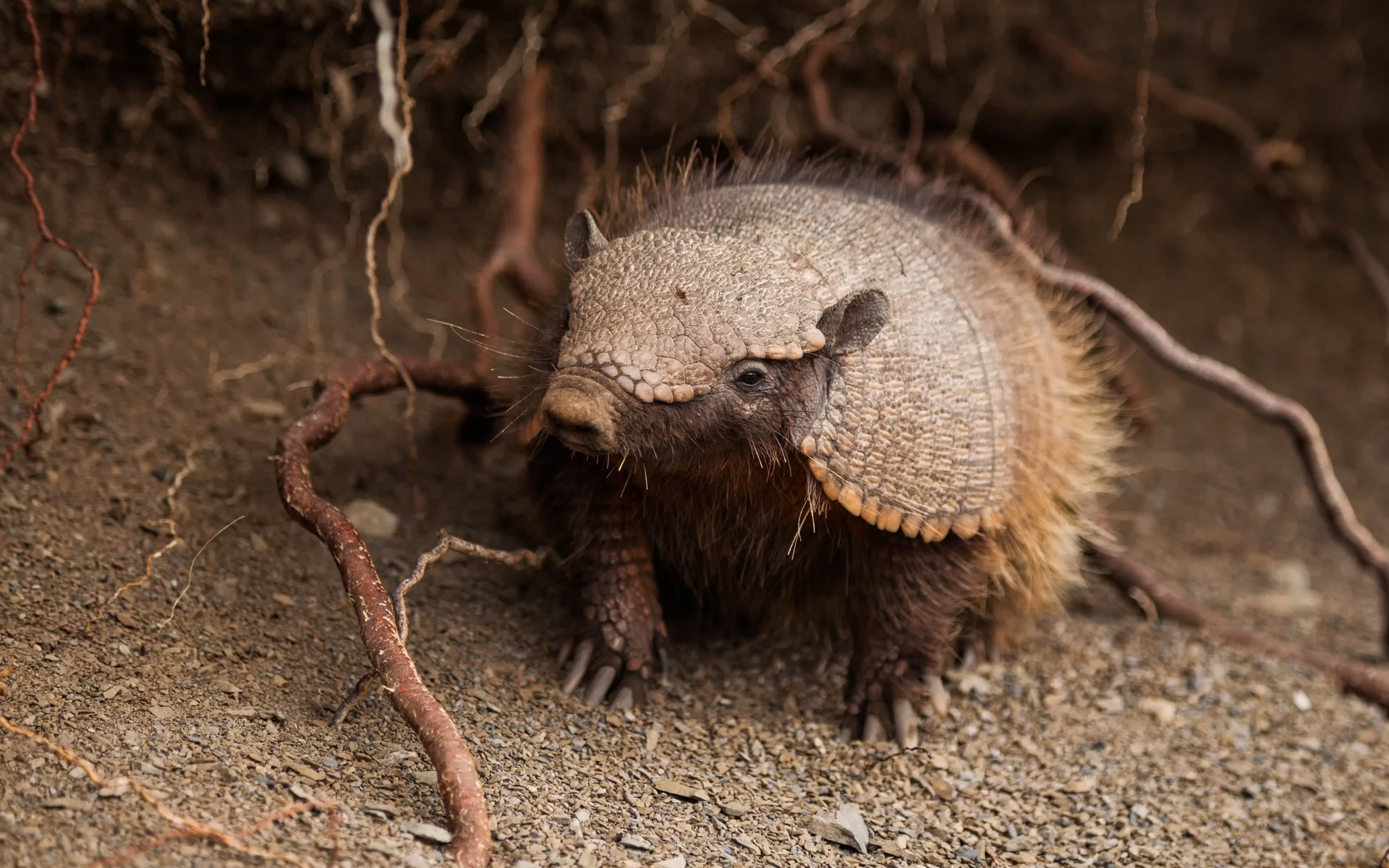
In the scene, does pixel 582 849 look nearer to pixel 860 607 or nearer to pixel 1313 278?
pixel 860 607

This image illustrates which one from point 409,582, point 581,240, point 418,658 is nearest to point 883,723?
point 418,658

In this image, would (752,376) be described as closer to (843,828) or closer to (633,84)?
(843,828)

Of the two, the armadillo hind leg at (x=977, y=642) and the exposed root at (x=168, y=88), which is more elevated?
the exposed root at (x=168, y=88)

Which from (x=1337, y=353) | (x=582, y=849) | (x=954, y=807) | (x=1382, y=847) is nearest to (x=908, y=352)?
(x=954, y=807)

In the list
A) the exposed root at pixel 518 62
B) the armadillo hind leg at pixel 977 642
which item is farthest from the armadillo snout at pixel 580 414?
the exposed root at pixel 518 62

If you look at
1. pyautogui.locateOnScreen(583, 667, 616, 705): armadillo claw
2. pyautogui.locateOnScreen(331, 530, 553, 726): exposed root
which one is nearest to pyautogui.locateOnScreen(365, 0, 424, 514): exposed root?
pyautogui.locateOnScreen(331, 530, 553, 726): exposed root

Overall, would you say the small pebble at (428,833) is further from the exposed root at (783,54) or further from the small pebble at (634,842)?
the exposed root at (783,54)

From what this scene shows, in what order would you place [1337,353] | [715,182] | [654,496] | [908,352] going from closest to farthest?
[908,352]
[654,496]
[715,182]
[1337,353]
